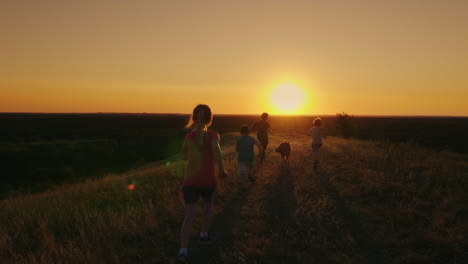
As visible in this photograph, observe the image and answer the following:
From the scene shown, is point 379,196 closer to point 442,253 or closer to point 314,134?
point 442,253

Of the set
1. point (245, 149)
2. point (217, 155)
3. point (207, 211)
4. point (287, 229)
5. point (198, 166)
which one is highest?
point (217, 155)

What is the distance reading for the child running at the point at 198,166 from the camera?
13.7 feet

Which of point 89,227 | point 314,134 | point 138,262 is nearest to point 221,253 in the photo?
point 138,262

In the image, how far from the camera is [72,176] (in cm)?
3275

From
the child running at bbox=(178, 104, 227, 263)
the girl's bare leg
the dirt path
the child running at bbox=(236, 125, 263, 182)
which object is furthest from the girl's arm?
the child running at bbox=(236, 125, 263, 182)

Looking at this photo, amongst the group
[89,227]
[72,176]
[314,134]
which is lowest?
[72,176]

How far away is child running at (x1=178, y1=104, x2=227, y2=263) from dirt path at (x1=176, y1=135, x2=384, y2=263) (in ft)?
2.34

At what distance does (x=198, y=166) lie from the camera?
422 centimetres

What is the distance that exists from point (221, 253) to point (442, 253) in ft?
10.7

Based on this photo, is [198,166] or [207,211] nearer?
[198,166]

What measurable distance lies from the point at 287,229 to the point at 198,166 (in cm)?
244

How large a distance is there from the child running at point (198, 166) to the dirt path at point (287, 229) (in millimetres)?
712

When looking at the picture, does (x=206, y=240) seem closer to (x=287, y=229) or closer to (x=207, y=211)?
(x=207, y=211)

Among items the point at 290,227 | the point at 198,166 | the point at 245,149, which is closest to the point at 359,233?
the point at 290,227
